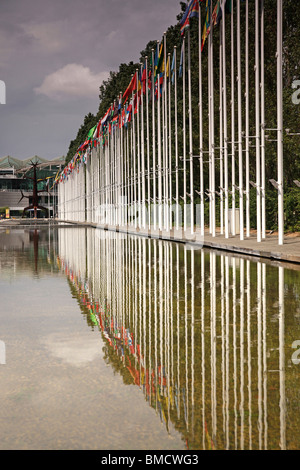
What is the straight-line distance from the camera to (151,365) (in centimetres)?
634

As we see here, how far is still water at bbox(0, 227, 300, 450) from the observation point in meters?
4.40

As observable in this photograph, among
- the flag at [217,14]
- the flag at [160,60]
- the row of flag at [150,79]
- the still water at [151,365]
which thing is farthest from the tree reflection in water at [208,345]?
the flag at [160,60]

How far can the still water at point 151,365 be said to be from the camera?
14.4ft

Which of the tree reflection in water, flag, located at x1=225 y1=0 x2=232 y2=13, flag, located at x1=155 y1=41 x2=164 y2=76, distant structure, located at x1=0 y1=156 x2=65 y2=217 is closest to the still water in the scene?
the tree reflection in water

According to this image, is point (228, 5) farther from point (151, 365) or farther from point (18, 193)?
point (18, 193)

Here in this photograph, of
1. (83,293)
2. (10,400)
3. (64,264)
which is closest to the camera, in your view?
(10,400)

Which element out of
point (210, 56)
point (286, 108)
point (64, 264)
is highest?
point (210, 56)

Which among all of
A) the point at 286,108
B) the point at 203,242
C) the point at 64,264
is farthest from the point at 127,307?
the point at 286,108

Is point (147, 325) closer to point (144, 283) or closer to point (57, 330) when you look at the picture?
point (57, 330)

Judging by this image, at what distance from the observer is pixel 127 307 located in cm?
1022

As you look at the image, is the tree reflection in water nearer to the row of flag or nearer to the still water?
the still water

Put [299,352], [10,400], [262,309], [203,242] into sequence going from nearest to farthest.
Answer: [10,400] → [299,352] → [262,309] → [203,242]

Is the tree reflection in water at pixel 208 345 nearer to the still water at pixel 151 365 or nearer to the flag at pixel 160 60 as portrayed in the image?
the still water at pixel 151 365

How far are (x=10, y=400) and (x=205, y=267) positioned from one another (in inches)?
475
